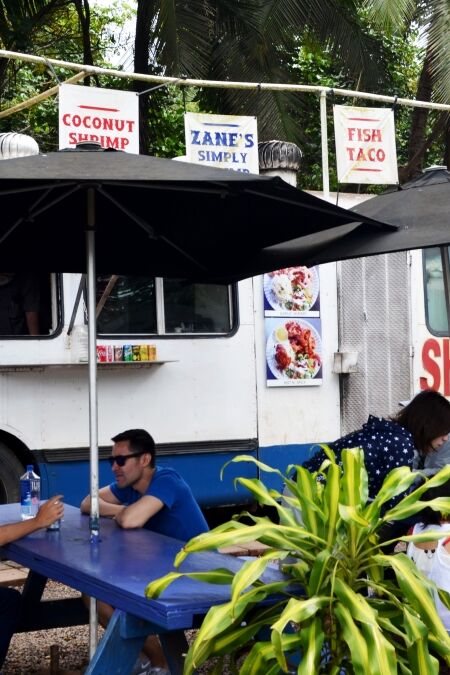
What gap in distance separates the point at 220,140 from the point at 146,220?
14.7ft

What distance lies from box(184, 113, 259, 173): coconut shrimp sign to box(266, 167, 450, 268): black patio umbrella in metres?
3.87

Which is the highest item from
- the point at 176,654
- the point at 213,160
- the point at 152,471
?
the point at 213,160

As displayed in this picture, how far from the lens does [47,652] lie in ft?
19.1

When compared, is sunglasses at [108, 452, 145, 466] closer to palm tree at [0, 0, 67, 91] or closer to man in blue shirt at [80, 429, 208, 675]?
man in blue shirt at [80, 429, 208, 675]

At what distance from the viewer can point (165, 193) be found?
16.0 ft

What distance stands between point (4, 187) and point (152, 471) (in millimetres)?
1527

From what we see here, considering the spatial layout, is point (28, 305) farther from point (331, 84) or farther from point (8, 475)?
point (331, 84)

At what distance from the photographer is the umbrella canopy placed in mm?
4137

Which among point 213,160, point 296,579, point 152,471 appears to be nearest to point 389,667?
point 296,579

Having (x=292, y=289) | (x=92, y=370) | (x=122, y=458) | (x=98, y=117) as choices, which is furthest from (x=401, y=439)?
(x=98, y=117)

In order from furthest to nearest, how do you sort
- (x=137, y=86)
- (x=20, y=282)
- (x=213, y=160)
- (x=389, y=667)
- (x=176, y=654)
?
(x=137, y=86) < (x=213, y=160) < (x=20, y=282) < (x=176, y=654) < (x=389, y=667)

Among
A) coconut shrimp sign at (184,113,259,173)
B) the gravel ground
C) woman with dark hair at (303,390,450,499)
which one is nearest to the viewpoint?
woman with dark hair at (303,390,450,499)

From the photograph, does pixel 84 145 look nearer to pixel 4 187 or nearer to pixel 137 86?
pixel 4 187

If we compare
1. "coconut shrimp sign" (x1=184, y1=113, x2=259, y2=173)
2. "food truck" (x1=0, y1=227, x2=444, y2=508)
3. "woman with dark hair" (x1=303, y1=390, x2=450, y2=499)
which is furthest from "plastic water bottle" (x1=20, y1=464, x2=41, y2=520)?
"coconut shrimp sign" (x1=184, y1=113, x2=259, y2=173)
